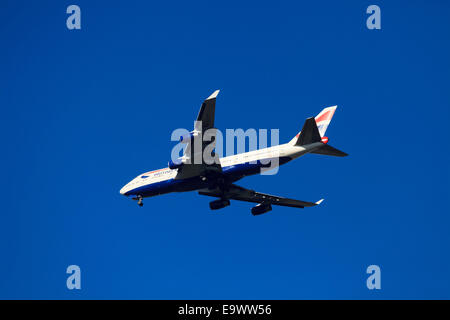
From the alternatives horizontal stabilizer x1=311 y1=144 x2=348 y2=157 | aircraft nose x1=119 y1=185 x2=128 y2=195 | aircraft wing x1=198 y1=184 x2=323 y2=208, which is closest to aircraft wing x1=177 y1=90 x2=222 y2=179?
aircraft wing x1=198 y1=184 x2=323 y2=208

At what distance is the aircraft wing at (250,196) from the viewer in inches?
2324

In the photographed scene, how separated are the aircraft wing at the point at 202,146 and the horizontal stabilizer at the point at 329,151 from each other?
8247mm

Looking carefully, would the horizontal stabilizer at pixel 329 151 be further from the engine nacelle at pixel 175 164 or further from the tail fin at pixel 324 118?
the engine nacelle at pixel 175 164

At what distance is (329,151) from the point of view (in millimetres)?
51500

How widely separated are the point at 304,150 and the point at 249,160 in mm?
4748

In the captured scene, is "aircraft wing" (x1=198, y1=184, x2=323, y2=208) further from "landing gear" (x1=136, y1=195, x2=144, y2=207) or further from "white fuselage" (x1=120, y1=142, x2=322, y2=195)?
"landing gear" (x1=136, y1=195, x2=144, y2=207)

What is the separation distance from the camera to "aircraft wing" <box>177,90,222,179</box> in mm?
47725

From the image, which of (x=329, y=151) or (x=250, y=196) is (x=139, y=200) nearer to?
(x=250, y=196)

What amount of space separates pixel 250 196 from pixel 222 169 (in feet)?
24.3

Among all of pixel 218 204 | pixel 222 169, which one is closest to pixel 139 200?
pixel 218 204

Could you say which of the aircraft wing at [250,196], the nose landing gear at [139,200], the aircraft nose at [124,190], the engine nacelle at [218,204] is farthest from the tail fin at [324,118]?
the aircraft nose at [124,190]
